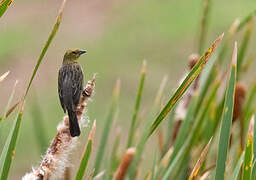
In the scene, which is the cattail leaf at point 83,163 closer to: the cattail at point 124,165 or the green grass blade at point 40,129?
the cattail at point 124,165

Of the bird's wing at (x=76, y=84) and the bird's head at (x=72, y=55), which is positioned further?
the bird's head at (x=72, y=55)

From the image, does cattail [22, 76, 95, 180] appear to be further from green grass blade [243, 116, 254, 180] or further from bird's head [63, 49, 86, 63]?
green grass blade [243, 116, 254, 180]

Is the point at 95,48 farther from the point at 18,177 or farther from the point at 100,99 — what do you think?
the point at 18,177

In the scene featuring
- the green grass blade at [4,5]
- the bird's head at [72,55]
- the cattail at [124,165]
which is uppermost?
the green grass blade at [4,5]

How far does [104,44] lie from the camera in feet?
29.1

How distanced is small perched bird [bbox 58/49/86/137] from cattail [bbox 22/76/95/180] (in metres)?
0.02

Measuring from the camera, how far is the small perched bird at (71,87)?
1529mm

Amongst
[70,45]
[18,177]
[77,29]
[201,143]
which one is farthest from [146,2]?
[201,143]

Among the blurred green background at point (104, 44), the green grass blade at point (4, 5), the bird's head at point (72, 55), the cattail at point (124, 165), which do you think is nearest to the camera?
the green grass blade at point (4, 5)

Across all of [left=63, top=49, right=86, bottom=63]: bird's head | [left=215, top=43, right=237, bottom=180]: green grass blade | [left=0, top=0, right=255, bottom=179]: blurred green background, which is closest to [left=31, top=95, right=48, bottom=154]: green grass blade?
[left=63, top=49, right=86, bottom=63]: bird's head

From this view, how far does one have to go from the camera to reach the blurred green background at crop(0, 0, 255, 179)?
7.51 m

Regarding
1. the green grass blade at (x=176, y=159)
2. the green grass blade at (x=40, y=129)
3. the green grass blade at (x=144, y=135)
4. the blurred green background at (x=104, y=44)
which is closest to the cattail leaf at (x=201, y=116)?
the green grass blade at (x=176, y=159)

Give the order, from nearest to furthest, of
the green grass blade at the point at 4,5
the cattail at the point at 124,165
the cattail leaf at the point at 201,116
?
the green grass blade at the point at 4,5 → the cattail at the point at 124,165 → the cattail leaf at the point at 201,116

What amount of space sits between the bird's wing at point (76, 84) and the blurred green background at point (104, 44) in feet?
16.3
